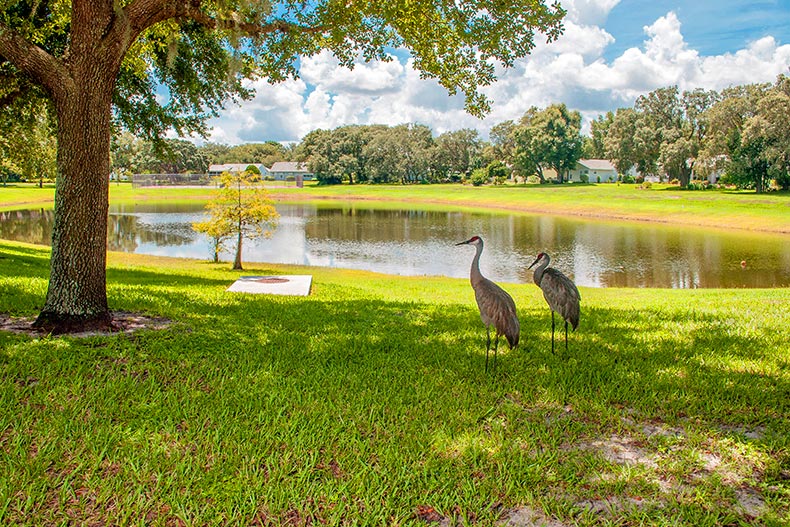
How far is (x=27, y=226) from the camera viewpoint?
122 ft

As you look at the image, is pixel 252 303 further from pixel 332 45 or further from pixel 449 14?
pixel 449 14

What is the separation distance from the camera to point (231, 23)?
786cm

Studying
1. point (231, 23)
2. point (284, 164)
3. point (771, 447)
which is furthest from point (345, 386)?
point (284, 164)

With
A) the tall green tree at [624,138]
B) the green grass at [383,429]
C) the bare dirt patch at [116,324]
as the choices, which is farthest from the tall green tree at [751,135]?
the bare dirt patch at [116,324]

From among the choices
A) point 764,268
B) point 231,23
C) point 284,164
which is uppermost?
point 284,164

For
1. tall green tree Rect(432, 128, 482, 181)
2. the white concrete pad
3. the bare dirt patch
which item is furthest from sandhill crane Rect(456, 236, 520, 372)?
tall green tree Rect(432, 128, 482, 181)

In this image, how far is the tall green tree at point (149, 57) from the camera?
19.4ft

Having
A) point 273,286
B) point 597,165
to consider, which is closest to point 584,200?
point 273,286

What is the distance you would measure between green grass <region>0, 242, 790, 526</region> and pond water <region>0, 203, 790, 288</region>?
1622cm

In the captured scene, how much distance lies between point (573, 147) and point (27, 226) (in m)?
79.9

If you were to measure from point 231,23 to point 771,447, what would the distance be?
798 cm

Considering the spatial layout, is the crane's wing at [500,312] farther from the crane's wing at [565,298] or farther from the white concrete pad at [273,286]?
the white concrete pad at [273,286]

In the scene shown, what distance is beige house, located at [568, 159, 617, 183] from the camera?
4141 inches

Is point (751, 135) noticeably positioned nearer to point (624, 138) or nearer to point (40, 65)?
Result: point (624, 138)
